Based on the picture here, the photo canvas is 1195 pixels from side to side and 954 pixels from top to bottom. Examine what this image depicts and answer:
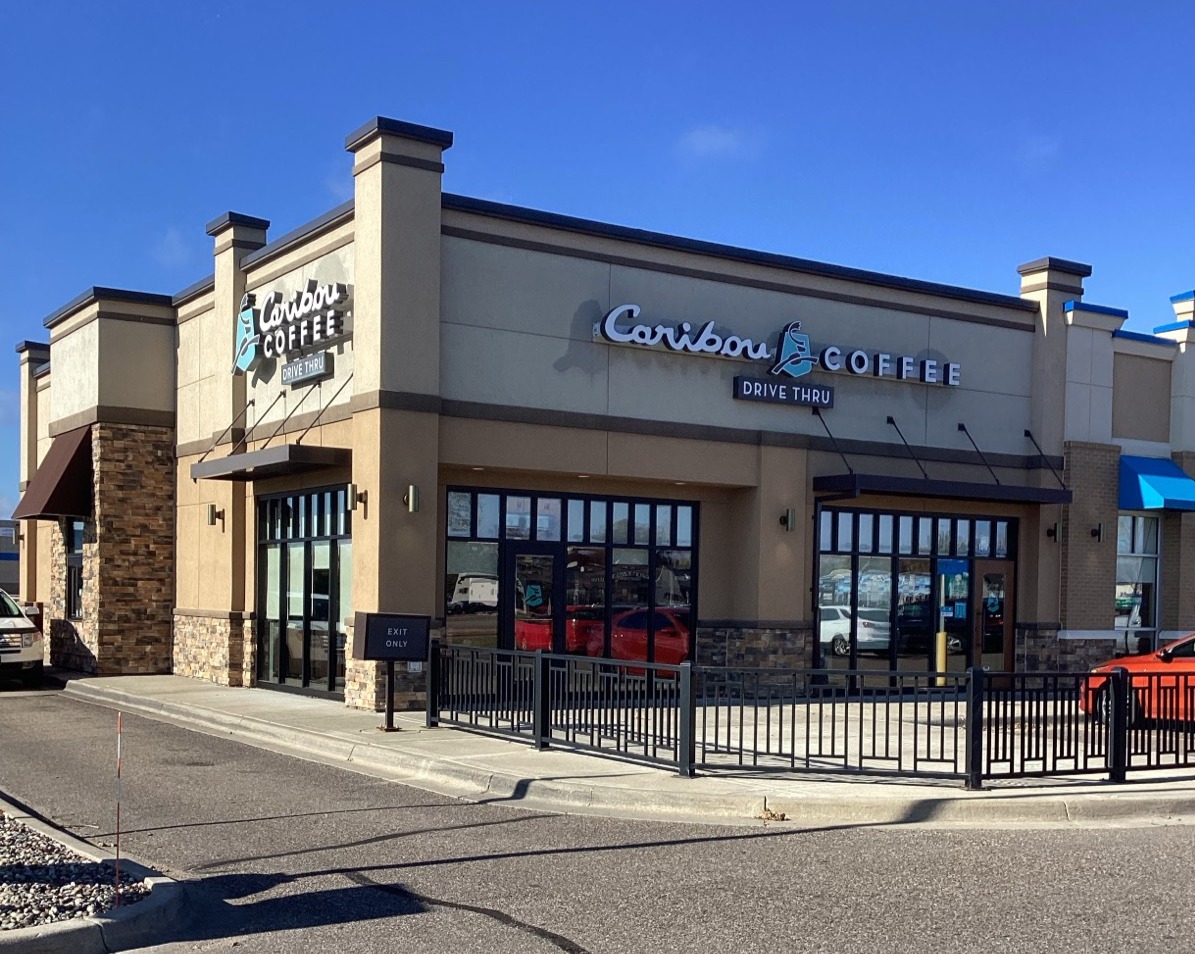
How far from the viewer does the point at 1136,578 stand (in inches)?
1008

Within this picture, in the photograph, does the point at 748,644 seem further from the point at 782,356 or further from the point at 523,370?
the point at 523,370

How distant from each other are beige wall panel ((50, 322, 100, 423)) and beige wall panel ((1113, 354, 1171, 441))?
19979 millimetres

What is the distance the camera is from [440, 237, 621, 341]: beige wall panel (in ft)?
62.8

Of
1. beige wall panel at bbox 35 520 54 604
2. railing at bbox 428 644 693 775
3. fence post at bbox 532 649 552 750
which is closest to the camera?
railing at bbox 428 644 693 775

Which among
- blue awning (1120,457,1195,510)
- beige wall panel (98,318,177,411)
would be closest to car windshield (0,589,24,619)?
beige wall panel (98,318,177,411)

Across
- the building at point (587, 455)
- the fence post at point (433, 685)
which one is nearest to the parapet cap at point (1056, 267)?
the building at point (587, 455)

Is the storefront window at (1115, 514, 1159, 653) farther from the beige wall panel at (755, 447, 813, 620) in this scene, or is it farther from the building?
the beige wall panel at (755, 447, 813, 620)

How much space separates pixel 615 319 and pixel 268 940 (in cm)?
1396

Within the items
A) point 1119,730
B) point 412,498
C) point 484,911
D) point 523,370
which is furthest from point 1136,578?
point 484,911

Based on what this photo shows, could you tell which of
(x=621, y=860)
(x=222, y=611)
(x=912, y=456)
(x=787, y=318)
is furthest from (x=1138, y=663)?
(x=222, y=611)

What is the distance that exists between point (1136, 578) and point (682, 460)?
10.6m

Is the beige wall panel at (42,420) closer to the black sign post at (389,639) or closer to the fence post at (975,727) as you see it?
the black sign post at (389,639)

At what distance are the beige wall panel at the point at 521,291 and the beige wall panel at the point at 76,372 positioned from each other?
391 inches

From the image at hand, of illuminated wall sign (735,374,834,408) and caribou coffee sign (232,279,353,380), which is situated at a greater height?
caribou coffee sign (232,279,353,380)
